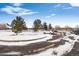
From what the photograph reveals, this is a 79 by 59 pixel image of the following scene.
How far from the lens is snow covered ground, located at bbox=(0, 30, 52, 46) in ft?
6.15

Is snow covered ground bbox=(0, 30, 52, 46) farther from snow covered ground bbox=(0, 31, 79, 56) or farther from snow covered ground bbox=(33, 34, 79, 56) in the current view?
snow covered ground bbox=(33, 34, 79, 56)

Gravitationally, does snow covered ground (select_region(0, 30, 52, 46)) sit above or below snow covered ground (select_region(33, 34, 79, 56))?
above

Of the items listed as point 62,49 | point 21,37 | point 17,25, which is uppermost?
point 17,25

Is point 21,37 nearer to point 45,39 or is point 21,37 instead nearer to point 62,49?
point 45,39

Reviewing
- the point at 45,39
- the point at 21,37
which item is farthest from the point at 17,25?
the point at 45,39

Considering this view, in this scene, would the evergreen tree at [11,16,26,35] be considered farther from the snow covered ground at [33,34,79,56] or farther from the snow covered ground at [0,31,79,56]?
the snow covered ground at [33,34,79,56]

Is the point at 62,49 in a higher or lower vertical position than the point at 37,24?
lower

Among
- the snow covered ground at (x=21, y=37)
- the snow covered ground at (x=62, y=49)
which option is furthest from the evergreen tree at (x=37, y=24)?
the snow covered ground at (x=62, y=49)

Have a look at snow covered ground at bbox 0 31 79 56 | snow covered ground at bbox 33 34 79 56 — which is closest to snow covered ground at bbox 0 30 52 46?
snow covered ground at bbox 0 31 79 56

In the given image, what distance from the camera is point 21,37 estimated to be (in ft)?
6.25

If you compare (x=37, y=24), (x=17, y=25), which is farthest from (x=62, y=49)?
(x=17, y=25)

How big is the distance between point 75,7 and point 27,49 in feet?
1.86

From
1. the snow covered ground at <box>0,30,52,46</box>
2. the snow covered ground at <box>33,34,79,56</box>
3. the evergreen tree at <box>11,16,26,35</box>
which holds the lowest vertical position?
the snow covered ground at <box>33,34,79,56</box>

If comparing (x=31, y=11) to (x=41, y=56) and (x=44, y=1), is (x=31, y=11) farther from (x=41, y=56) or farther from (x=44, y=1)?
(x=41, y=56)
